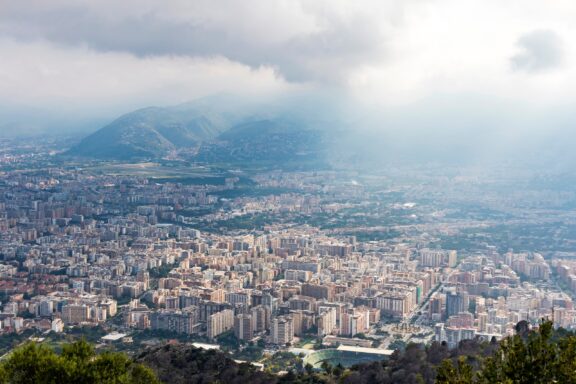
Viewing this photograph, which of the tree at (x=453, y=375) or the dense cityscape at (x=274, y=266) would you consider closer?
the tree at (x=453, y=375)

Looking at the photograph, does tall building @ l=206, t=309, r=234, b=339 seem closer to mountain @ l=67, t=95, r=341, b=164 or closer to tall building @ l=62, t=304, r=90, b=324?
tall building @ l=62, t=304, r=90, b=324

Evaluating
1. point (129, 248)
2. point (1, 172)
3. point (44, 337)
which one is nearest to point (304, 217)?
point (129, 248)

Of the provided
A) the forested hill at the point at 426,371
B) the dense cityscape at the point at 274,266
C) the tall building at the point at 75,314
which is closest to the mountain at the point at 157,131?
the dense cityscape at the point at 274,266

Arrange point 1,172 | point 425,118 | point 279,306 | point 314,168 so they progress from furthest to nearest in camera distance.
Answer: point 425,118, point 314,168, point 1,172, point 279,306

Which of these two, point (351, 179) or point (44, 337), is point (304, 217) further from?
point (44, 337)

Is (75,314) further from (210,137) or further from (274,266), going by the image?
(210,137)

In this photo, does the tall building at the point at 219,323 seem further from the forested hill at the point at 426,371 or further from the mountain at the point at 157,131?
the mountain at the point at 157,131

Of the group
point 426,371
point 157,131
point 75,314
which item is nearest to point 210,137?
point 157,131

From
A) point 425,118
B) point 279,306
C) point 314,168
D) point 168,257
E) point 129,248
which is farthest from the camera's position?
point 425,118
